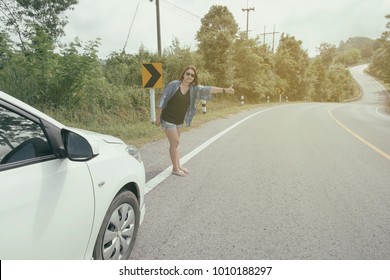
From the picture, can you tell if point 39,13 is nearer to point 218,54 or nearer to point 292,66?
point 218,54

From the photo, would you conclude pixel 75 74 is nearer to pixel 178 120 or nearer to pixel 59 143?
pixel 178 120

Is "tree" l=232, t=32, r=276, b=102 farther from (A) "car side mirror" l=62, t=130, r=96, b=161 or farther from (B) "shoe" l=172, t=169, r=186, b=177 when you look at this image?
(A) "car side mirror" l=62, t=130, r=96, b=161

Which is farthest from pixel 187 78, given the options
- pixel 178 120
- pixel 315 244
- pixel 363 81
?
pixel 363 81

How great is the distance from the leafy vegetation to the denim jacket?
286 centimetres

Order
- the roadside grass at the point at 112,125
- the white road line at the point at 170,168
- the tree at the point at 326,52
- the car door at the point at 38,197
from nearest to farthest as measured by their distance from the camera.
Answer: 1. the car door at the point at 38,197
2. the white road line at the point at 170,168
3. the roadside grass at the point at 112,125
4. the tree at the point at 326,52

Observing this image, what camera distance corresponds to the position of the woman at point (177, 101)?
4.39m

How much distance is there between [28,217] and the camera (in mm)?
1475

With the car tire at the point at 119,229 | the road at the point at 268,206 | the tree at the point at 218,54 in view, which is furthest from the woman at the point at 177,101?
the tree at the point at 218,54

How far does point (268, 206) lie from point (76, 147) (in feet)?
8.31

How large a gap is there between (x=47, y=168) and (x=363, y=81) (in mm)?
118807

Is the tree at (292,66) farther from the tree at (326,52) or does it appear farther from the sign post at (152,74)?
the tree at (326,52)

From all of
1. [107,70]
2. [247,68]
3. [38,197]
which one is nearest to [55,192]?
[38,197]

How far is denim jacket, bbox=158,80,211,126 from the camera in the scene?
14.4 ft
